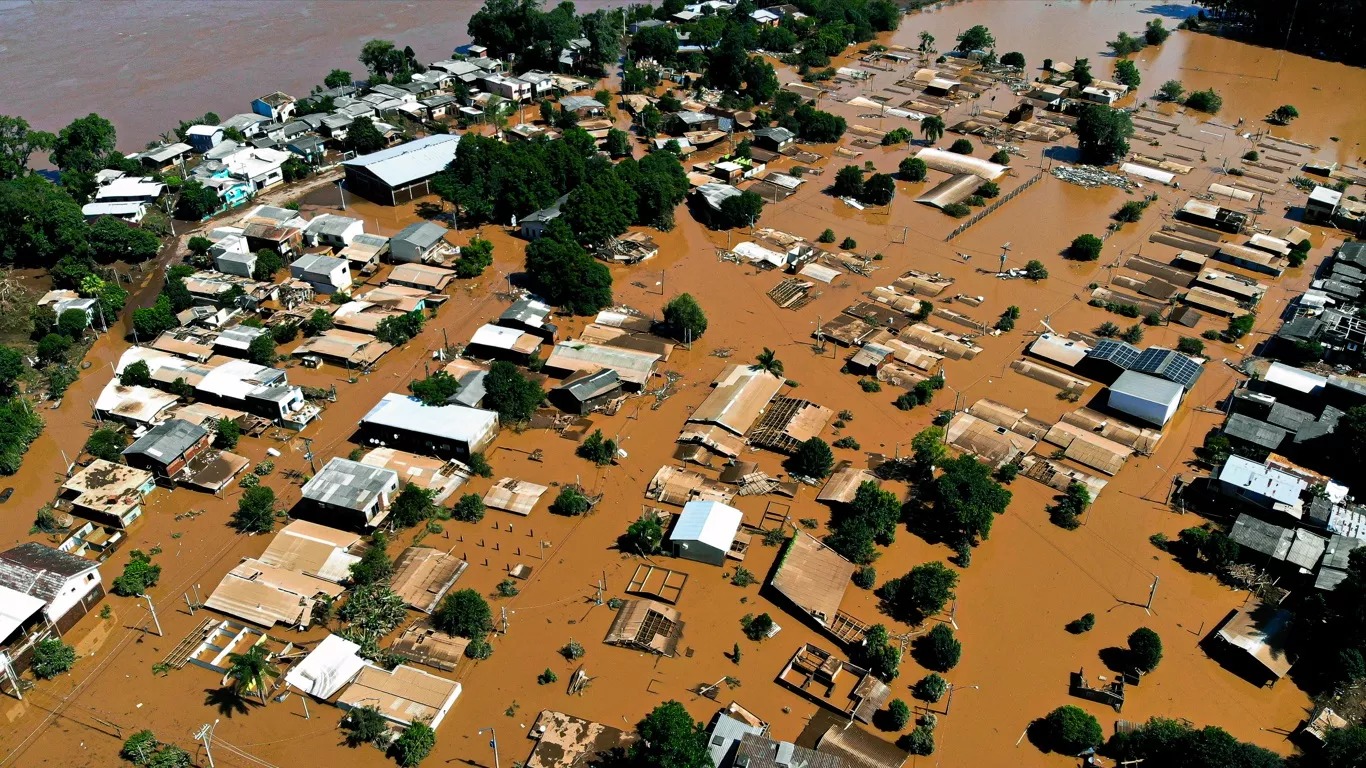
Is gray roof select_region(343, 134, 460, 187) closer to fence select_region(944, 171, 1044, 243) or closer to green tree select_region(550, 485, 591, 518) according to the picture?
green tree select_region(550, 485, 591, 518)

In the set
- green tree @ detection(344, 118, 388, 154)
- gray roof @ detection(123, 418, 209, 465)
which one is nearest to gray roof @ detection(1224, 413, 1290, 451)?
gray roof @ detection(123, 418, 209, 465)

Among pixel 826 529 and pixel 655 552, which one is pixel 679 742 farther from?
pixel 826 529

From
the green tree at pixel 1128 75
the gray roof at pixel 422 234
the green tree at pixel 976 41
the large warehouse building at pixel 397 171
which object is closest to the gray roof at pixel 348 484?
the gray roof at pixel 422 234

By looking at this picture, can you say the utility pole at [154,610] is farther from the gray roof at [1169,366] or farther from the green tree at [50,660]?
the gray roof at [1169,366]

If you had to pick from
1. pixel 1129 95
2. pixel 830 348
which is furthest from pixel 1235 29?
pixel 830 348

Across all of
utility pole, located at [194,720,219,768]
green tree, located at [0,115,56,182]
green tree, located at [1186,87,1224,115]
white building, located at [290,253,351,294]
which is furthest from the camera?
green tree, located at [1186,87,1224,115]

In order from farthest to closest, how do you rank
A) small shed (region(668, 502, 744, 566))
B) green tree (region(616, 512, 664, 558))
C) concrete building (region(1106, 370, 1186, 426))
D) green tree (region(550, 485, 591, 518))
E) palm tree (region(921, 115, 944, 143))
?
1. palm tree (region(921, 115, 944, 143))
2. concrete building (region(1106, 370, 1186, 426))
3. green tree (region(550, 485, 591, 518))
4. green tree (region(616, 512, 664, 558))
5. small shed (region(668, 502, 744, 566))

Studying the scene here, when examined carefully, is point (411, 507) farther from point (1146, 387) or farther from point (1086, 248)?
point (1086, 248)

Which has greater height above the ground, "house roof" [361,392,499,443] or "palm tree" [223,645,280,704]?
"house roof" [361,392,499,443]
